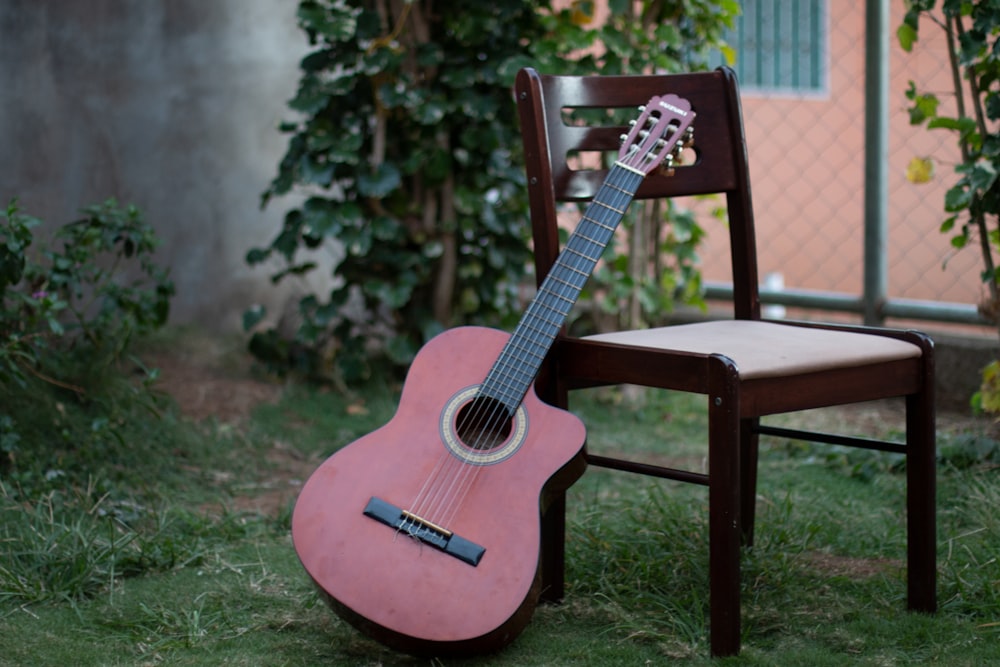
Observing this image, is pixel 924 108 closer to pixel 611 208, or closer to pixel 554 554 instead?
pixel 611 208

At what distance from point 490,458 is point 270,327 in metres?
2.31

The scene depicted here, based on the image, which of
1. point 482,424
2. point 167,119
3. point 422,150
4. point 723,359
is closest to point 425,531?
point 482,424

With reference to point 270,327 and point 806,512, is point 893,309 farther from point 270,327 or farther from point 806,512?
point 270,327

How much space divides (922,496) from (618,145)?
0.77 metres

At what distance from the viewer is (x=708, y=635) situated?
183 cm

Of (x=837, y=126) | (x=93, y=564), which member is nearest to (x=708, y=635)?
(x=93, y=564)

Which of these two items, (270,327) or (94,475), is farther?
(270,327)

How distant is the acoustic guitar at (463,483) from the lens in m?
1.66

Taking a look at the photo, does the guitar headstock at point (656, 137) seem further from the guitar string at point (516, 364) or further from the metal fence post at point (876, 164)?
the metal fence post at point (876, 164)

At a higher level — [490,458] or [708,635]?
[490,458]

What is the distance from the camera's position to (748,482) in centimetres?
220

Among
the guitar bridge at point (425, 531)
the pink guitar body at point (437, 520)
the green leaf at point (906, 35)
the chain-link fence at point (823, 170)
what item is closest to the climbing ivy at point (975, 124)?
the green leaf at point (906, 35)

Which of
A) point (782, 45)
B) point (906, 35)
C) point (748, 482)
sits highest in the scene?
point (782, 45)

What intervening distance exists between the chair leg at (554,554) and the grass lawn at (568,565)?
0.11 feet
